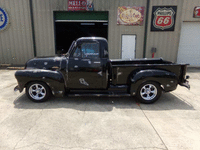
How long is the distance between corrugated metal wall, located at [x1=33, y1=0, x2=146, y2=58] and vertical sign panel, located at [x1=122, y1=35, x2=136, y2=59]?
31cm

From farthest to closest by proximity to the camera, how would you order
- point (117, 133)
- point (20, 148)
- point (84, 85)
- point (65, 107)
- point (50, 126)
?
point (84, 85)
point (65, 107)
point (50, 126)
point (117, 133)
point (20, 148)

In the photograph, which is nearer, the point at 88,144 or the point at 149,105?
the point at 88,144

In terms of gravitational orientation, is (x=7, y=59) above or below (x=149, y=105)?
above

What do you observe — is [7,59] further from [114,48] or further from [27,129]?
[27,129]

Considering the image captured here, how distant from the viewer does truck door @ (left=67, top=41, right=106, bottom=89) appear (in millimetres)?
4258

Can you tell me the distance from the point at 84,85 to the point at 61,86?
694mm

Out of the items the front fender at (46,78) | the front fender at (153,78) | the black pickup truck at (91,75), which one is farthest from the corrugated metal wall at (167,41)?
the front fender at (46,78)

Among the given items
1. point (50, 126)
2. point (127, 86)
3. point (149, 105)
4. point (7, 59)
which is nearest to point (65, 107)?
point (50, 126)

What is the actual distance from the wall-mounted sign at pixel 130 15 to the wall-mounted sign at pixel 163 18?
959 millimetres

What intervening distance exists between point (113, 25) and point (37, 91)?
810 cm

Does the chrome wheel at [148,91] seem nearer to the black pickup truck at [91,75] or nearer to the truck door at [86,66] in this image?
the black pickup truck at [91,75]

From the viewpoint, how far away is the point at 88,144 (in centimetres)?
263

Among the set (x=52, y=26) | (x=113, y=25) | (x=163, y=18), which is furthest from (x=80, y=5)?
(x=163, y=18)

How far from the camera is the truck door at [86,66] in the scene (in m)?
4.26
